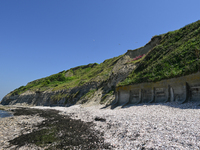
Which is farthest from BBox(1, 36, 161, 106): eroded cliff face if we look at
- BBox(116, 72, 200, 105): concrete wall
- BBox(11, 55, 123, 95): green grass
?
BBox(116, 72, 200, 105): concrete wall

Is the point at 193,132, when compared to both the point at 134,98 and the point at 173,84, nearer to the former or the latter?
the point at 173,84

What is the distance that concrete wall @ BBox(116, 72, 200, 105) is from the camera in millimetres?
12250

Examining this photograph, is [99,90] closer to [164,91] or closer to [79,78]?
[164,91]

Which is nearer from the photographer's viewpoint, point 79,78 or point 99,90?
point 99,90

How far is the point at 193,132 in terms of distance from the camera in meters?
5.86

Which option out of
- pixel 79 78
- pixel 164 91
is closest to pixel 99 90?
pixel 164 91

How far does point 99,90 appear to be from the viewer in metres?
31.7

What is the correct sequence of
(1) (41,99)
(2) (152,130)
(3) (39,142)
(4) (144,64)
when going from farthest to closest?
1. (1) (41,99)
2. (4) (144,64)
3. (3) (39,142)
4. (2) (152,130)

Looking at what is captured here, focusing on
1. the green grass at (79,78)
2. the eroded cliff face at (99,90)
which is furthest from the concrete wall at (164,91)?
the green grass at (79,78)

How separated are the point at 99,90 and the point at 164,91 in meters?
18.4

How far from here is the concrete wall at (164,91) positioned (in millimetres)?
12250

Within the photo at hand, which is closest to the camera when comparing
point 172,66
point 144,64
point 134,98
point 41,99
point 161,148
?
point 161,148

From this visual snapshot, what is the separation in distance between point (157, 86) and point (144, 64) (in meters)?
7.56

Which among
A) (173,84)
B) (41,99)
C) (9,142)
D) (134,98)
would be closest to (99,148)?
(9,142)
